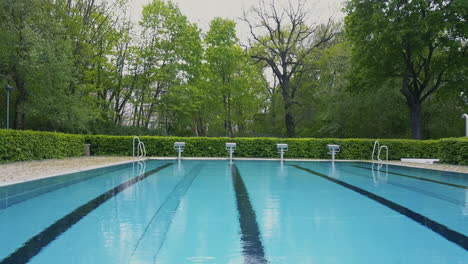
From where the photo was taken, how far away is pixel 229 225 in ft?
13.1

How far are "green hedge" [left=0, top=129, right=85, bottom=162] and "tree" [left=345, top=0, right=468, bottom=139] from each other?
17854 millimetres

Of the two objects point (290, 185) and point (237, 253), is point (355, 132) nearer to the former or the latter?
point (290, 185)

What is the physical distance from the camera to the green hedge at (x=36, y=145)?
11.8 m

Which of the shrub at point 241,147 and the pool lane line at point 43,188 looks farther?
the shrub at point 241,147

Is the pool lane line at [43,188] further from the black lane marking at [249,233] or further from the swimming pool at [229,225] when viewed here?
the black lane marking at [249,233]

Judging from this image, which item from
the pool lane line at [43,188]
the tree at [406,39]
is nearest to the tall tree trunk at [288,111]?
the tree at [406,39]

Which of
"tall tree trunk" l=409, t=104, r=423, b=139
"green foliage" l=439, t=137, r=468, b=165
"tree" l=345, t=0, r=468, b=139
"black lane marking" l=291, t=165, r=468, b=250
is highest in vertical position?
"tree" l=345, t=0, r=468, b=139

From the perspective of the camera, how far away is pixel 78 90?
20047 mm

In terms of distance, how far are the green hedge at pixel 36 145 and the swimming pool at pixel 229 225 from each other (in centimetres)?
619

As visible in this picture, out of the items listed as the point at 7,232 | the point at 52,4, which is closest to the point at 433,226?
the point at 7,232

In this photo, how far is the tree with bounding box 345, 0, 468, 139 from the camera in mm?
17344

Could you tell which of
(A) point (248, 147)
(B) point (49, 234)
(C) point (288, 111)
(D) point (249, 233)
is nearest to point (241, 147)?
(A) point (248, 147)

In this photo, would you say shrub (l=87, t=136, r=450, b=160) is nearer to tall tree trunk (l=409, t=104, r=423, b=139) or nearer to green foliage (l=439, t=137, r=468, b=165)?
tall tree trunk (l=409, t=104, r=423, b=139)

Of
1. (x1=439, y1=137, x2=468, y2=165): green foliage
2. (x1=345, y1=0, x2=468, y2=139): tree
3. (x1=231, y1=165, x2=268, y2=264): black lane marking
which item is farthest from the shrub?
(x1=231, y1=165, x2=268, y2=264): black lane marking
